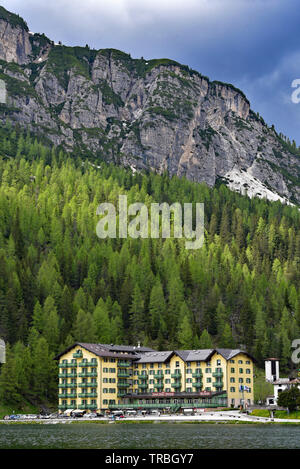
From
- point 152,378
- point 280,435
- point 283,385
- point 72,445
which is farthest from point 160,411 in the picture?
point 72,445

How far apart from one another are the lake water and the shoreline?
731 cm

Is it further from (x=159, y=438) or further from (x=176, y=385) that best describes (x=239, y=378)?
(x=159, y=438)

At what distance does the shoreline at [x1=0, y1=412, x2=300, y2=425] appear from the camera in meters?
127

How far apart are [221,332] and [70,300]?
44608mm

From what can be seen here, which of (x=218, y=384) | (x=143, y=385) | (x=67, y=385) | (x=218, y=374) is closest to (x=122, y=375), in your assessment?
(x=143, y=385)

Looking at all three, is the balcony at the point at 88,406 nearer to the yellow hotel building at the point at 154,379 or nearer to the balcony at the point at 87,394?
the yellow hotel building at the point at 154,379

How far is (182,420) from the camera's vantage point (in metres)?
135

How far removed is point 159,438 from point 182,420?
41560 mm

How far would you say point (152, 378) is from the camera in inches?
6737

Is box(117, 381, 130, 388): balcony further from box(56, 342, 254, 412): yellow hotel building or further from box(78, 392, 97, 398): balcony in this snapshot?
box(78, 392, 97, 398): balcony

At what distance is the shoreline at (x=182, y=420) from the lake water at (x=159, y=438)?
7.31 m

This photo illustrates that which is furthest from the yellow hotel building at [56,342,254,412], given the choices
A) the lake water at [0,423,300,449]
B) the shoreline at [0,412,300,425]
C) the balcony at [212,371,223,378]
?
the lake water at [0,423,300,449]
